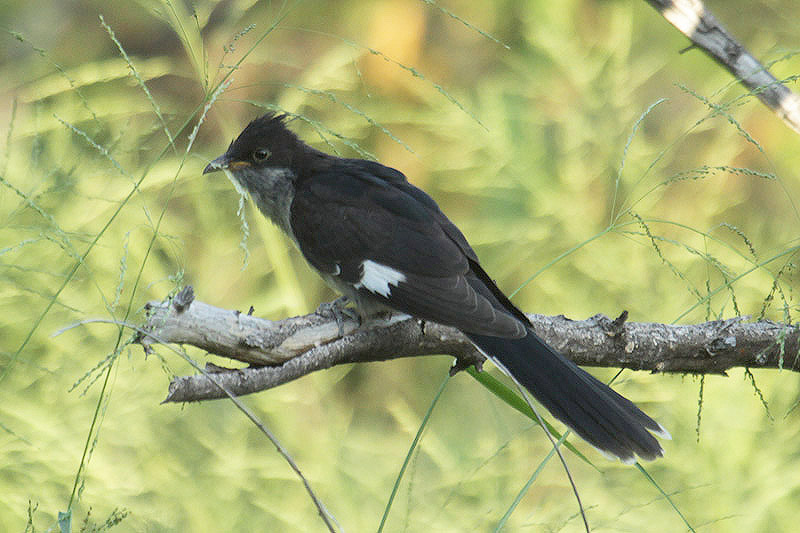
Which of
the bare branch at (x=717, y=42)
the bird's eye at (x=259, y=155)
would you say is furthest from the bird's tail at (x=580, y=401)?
the bird's eye at (x=259, y=155)

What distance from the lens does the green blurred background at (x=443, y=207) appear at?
261 centimetres

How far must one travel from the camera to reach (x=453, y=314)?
1.71m

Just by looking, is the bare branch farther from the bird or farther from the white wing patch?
the white wing patch

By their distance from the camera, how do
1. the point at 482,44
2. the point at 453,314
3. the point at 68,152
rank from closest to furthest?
the point at 453,314
the point at 68,152
the point at 482,44

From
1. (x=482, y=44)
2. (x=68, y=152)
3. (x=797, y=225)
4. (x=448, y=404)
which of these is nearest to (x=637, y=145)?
(x=797, y=225)

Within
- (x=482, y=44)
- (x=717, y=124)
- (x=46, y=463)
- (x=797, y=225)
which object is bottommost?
(x=46, y=463)

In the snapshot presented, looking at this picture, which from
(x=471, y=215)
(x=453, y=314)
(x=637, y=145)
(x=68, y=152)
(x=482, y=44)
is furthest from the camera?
(x=482, y=44)

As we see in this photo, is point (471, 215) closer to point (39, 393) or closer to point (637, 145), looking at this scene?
point (637, 145)

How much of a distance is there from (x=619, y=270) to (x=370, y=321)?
1.54 m

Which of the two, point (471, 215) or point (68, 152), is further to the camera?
point (471, 215)

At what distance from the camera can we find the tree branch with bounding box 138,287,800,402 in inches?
57.7

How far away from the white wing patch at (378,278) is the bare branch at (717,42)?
0.82 metres

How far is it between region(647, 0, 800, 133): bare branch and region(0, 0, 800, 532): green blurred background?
1.51ft

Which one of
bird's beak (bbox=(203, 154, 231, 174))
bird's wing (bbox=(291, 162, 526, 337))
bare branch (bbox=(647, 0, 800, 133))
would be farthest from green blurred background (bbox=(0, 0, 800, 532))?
bare branch (bbox=(647, 0, 800, 133))
